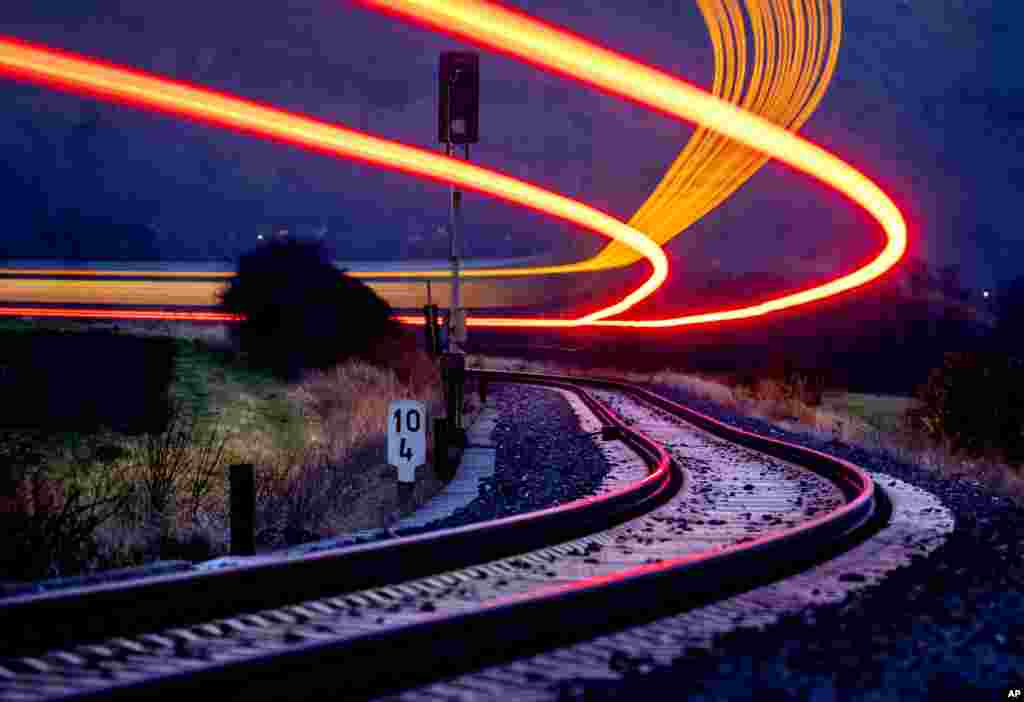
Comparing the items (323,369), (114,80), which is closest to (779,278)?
(323,369)

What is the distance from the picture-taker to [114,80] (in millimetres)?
9758

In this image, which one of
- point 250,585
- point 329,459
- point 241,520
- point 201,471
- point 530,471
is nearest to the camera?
point 250,585

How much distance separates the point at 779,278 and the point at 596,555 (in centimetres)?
10585

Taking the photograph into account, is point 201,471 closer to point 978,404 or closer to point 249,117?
point 249,117

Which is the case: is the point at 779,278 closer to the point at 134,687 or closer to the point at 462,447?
the point at 462,447

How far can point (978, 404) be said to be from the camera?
2922 centimetres

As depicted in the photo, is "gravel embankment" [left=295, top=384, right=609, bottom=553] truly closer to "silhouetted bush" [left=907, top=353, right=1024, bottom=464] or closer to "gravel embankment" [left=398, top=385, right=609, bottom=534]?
"gravel embankment" [left=398, top=385, right=609, bottom=534]

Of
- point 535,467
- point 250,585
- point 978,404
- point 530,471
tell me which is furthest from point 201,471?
point 978,404

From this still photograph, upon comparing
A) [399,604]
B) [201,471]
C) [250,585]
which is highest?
[250,585]

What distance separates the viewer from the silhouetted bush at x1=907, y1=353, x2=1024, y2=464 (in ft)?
94.1

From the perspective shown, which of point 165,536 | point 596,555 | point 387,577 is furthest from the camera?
point 165,536

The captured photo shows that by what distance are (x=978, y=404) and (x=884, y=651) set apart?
27.1 m

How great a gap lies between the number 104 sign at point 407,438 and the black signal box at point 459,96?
23.3ft

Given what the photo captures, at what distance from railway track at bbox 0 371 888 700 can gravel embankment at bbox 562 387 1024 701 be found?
2.15 ft
